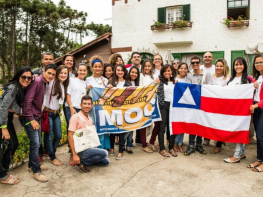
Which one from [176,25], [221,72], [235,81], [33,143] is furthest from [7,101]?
[176,25]

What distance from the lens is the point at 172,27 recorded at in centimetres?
1216

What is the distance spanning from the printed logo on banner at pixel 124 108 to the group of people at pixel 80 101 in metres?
0.14

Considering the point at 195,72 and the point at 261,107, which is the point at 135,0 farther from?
the point at 261,107

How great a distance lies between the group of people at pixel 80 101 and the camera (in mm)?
3500

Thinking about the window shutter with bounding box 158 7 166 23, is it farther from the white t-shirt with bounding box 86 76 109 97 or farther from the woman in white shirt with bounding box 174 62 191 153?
the white t-shirt with bounding box 86 76 109 97

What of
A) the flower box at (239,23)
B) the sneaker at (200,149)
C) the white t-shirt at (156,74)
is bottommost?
the sneaker at (200,149)

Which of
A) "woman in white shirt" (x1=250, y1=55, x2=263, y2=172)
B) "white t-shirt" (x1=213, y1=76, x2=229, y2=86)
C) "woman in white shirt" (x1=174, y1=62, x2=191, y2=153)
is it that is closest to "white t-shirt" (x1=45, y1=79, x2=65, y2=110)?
"woman in white shirt" (x1=174, y1=62, x2=191, y2=153)

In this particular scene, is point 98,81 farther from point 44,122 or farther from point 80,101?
point 44,122

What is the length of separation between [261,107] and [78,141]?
10.2 feet

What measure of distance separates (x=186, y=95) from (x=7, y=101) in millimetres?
3286

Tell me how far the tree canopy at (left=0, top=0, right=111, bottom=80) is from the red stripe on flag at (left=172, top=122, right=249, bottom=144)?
18.3 m

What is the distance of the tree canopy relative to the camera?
20.0m

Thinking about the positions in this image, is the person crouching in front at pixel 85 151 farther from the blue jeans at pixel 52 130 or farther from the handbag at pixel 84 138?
the blue jeans at pixel 52 130

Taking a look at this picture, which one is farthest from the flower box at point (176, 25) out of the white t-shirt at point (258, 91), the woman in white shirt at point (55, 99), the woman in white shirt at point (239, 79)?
the woman in white shirt at point (55, 99)
